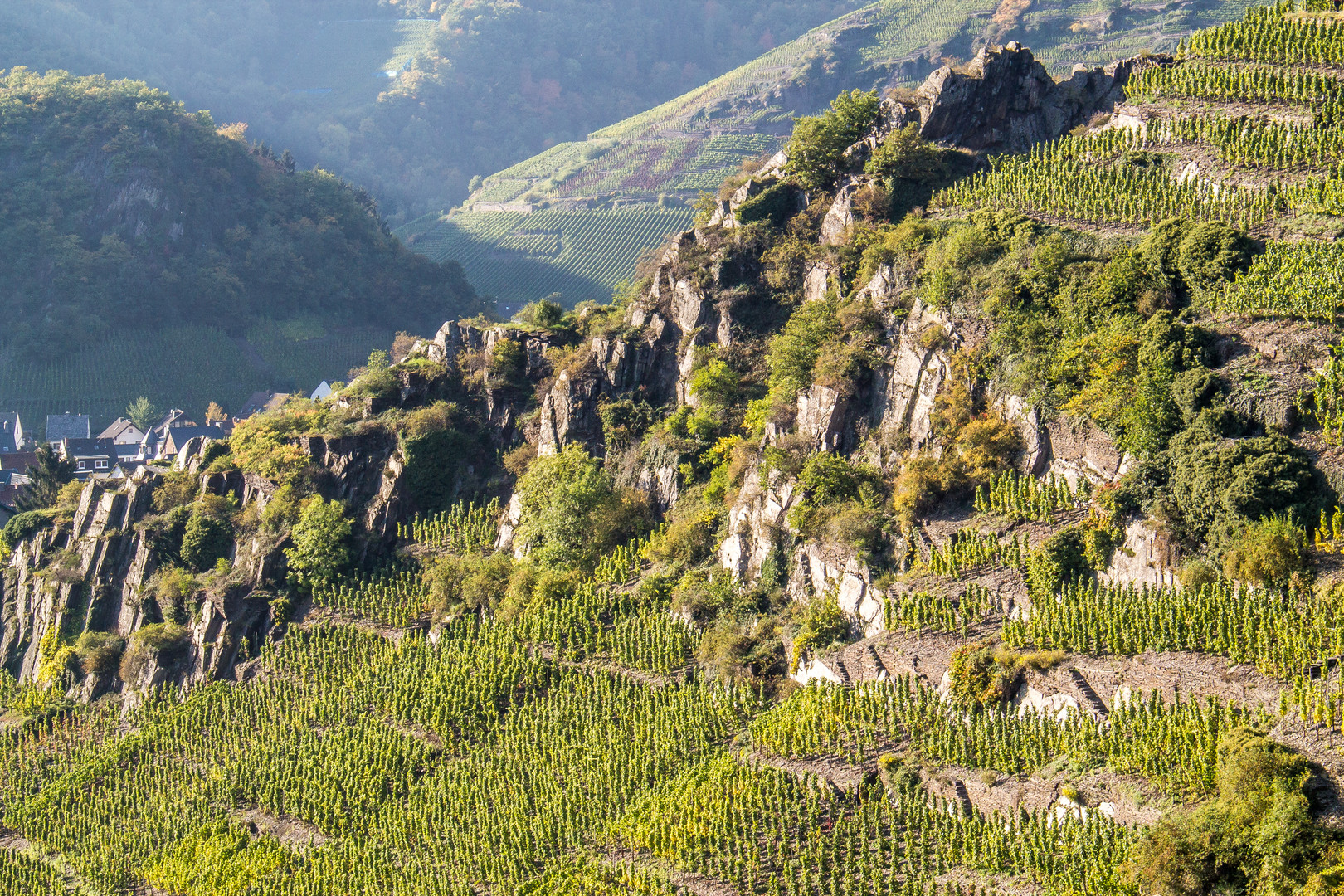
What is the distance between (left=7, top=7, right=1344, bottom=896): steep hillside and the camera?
2816 cm

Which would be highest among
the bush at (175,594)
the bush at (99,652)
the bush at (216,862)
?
the bush at (175,594)

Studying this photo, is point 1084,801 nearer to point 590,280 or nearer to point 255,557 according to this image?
point 255,557

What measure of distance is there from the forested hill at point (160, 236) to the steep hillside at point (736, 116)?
46.6 feet

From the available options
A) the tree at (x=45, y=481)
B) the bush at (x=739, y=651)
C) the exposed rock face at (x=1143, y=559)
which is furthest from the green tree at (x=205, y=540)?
the exposed rock face at (x=1143, y=559)

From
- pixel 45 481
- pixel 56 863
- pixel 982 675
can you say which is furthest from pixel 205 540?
pixel 982 675

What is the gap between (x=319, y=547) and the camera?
47375 millimetres

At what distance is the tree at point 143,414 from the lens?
93.0 meters

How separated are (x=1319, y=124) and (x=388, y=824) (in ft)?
117

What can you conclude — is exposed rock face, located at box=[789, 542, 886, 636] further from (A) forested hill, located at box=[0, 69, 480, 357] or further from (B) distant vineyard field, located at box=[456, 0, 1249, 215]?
(B) distant vineyard field, located at box=[456, 0, 1249, 215]

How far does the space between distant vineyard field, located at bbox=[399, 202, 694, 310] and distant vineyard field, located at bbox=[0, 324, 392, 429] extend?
810 inches

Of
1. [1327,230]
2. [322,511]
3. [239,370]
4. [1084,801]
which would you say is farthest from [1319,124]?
[239,370]

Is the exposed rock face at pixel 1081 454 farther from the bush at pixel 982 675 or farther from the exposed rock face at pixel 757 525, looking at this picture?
the exposed rock face at pixel 757 525

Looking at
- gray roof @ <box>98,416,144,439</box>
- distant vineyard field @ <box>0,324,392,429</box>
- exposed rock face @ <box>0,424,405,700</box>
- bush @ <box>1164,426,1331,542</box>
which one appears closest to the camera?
bush @ <box>1164,426,1331,542</box>

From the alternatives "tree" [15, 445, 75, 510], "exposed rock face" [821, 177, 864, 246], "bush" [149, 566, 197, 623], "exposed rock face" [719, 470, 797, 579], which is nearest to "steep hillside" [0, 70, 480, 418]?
"tree" [15, 445, 75, 510]
